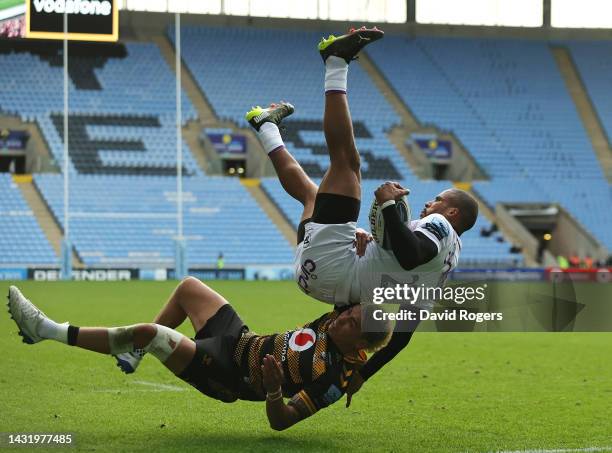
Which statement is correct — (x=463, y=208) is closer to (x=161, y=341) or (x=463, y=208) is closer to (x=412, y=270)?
(x=412, y=270)

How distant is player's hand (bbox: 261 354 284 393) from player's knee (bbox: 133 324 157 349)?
65 centimetres

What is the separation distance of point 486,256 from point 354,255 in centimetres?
3008

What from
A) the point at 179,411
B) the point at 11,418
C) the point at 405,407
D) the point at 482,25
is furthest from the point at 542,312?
the point at 482,25

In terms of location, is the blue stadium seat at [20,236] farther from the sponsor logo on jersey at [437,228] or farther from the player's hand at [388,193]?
the player's hand at [388,193]

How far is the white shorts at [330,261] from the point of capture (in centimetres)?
596

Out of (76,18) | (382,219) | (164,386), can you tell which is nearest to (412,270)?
(382,219)

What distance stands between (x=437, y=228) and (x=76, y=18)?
21708 mm

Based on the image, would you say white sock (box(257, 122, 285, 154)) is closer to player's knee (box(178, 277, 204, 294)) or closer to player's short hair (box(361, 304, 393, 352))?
player's knee (box(178, 277, 204, 294))

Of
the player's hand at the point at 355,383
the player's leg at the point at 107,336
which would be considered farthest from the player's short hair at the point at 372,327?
the player's leg at the point at 107,336

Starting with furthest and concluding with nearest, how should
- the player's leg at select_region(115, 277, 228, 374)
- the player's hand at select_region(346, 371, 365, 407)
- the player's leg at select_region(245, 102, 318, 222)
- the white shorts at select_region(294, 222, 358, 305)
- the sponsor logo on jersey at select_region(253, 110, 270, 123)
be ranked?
the sponsor logo on jersey at select_region(253, 110, 270, 123)
the player's leg at select_region(245, 102, 318, 222)
the player's leg at select_region(115, 277, 228, 374)
the player's hand at select_region(346, 371, 365, 407)
the white shorts at select_region(294, 222, 358, 305)

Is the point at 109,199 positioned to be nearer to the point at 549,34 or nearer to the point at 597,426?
the point at 549,34

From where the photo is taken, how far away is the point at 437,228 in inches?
227

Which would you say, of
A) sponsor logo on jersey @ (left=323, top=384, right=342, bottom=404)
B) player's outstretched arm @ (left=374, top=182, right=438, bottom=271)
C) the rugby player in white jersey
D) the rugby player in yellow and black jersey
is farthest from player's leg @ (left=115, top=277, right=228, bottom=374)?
player's outstretched arm @ (left=374, top=182, right=438, bottom=271)

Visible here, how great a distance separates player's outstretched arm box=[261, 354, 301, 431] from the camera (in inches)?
215
